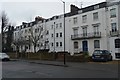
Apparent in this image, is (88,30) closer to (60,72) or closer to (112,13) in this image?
(112,13)

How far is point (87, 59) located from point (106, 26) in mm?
12008

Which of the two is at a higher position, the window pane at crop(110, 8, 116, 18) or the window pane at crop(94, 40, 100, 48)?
the window pane at crop(110, 8, 116, 18)

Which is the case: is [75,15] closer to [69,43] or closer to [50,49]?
[69,43]

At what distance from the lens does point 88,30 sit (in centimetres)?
4222

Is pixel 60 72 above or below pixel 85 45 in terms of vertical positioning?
below

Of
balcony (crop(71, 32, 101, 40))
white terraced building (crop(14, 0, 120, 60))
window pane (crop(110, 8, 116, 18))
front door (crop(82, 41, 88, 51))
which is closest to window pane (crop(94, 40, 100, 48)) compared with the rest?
white terraced building (crop(14, 0, 120, 60))

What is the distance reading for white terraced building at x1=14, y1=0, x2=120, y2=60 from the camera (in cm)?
3662

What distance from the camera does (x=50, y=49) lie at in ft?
175

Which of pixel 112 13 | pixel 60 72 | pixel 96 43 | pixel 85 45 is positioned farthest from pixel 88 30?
pixel 60 72

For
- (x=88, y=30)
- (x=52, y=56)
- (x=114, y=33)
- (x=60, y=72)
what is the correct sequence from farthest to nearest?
1. (x=88, y=30)
2. (x=114, y=33)
3. (x=52, y=56)
4. (x=60, y=72)

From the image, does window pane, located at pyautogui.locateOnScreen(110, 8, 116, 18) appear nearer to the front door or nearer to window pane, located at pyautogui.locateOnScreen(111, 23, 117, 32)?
window pane, located at pyautogui.locateOnScreen(111, 23, 117, 32)

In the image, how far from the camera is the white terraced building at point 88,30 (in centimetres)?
3662

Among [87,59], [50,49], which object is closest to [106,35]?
[87,59]

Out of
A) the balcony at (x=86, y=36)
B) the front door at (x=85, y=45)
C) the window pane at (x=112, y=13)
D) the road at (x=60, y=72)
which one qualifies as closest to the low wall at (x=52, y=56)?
the road at (x=60, y=72)
